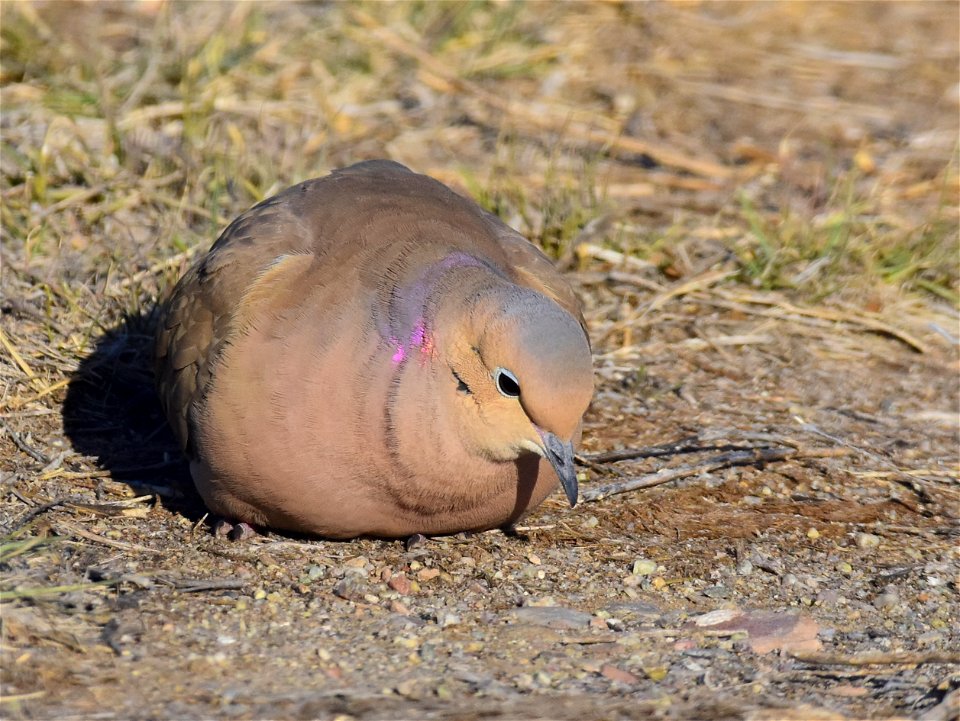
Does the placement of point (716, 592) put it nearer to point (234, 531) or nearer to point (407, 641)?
point (407, 641)

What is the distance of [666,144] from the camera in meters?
7.72

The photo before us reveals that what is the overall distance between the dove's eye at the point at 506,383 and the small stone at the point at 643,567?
93 centimetres

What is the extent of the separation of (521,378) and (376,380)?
1.51 feet

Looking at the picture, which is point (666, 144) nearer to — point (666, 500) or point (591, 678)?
point (666, 500)

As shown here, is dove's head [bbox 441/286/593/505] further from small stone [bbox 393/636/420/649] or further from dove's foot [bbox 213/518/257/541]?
dove's foot [bbox 213/518/257/541]

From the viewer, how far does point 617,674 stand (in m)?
3.61

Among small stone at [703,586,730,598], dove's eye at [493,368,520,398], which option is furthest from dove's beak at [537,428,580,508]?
small stone at [703,586,730,598]

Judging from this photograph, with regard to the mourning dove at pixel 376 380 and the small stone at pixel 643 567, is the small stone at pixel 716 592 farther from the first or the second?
the mourning dove at pixel 376 380

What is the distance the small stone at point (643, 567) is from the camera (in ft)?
14.2

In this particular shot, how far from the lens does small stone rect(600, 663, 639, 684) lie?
11.7 ft

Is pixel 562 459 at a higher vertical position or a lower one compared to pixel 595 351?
higher

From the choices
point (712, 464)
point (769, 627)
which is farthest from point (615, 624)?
point (712, 464)

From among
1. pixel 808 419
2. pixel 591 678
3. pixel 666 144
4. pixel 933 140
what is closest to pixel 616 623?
pixel 591 678

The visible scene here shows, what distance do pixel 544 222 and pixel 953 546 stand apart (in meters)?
2.50
